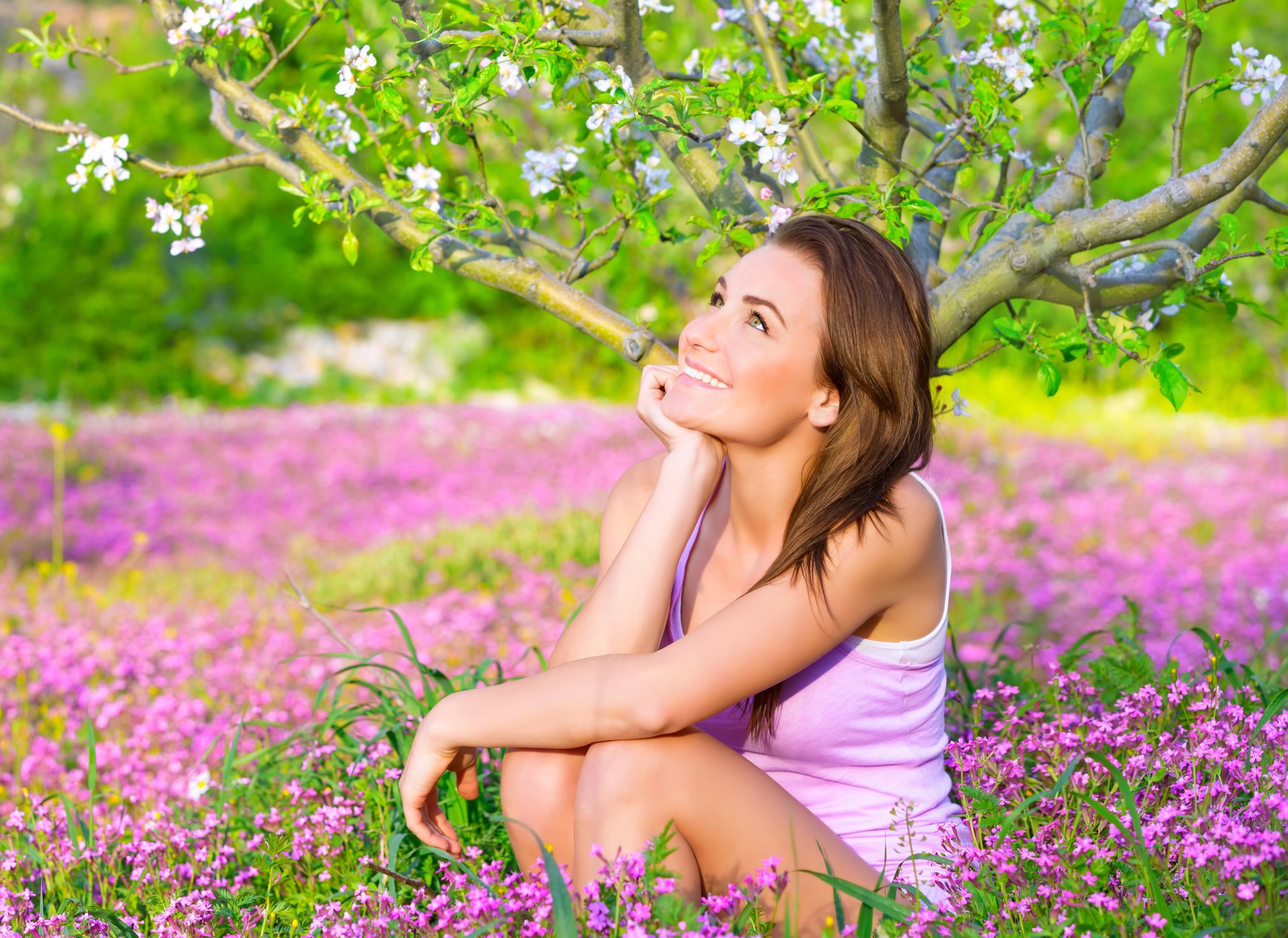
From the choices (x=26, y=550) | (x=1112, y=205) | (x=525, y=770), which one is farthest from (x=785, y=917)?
(x=26, y=550)

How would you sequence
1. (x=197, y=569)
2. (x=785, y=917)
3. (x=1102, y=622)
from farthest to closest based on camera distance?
(x=197, y=569), (x=1102, y=622), (x=785, y=917)

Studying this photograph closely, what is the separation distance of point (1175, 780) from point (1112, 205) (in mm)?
1166

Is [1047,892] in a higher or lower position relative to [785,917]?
higher

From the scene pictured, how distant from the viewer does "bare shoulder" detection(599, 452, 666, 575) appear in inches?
105

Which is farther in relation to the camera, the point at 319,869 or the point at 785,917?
the point at 319,869

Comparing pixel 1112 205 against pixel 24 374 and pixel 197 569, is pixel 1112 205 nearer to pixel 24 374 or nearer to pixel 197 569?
pixel 197 569

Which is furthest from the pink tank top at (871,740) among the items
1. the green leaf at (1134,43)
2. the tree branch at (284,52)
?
the tree branch at (284,52)

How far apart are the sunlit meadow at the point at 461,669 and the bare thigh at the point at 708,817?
2.0 inches

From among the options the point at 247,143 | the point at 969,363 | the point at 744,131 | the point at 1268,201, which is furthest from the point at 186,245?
the point at 1268,201

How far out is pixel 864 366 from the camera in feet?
7.64

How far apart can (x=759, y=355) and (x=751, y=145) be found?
496mm

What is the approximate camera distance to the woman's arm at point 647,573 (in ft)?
7.62

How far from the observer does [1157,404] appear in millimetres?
12602

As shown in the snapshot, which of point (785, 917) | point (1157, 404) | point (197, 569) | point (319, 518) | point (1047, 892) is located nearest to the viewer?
point (1047, 892)
